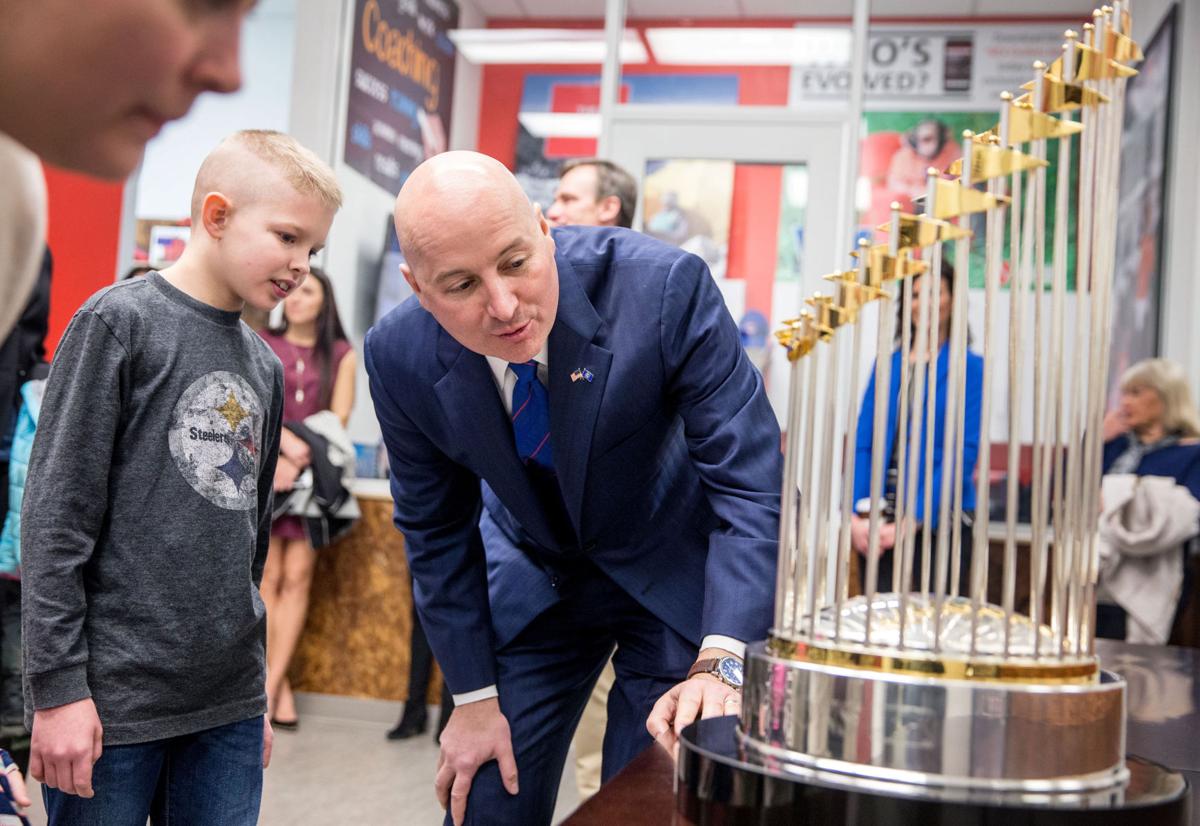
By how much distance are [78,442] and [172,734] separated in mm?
392

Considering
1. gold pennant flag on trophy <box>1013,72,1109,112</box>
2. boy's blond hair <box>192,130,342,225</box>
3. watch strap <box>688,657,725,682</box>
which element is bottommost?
watch strap <box>688,657,725,682</box>

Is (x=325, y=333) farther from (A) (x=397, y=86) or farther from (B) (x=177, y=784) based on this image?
(B) (x=177, y=784)

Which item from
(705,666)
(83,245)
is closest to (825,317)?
(705,666)

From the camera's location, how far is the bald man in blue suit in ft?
4.78

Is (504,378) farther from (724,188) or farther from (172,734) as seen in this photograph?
(724,188)

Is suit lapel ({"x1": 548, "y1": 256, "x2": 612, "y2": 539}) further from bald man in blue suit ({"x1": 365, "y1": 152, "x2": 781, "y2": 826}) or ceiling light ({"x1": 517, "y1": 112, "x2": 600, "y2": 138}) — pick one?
ceiling light ({"x1": 517, "y1": 112, "x2": 600, "y2": 138})

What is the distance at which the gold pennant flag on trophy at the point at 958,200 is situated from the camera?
0.73 metres

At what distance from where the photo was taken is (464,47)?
613 centimetres

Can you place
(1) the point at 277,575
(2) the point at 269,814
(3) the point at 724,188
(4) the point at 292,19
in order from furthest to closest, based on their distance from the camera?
1. (4) the point at 292,19
2. (3) the point at 724,188
3. (1) the point at 277,575
4. (2) the point at 269,814

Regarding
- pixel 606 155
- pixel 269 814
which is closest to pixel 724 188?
pixel 606 155

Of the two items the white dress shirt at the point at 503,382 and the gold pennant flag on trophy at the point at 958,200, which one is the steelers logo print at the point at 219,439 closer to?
the white dress shirt at the point at 503,382

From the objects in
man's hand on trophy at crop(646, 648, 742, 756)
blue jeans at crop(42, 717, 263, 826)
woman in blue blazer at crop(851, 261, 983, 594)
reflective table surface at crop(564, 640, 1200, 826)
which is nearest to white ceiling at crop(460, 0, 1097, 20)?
woman in blue blazer at crop(851, 261, 983, 594)

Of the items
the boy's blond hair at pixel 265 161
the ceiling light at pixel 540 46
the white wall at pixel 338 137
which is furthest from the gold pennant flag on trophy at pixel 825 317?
the ceiling light at pixel 540 46

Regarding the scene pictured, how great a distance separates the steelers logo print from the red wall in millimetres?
3766
